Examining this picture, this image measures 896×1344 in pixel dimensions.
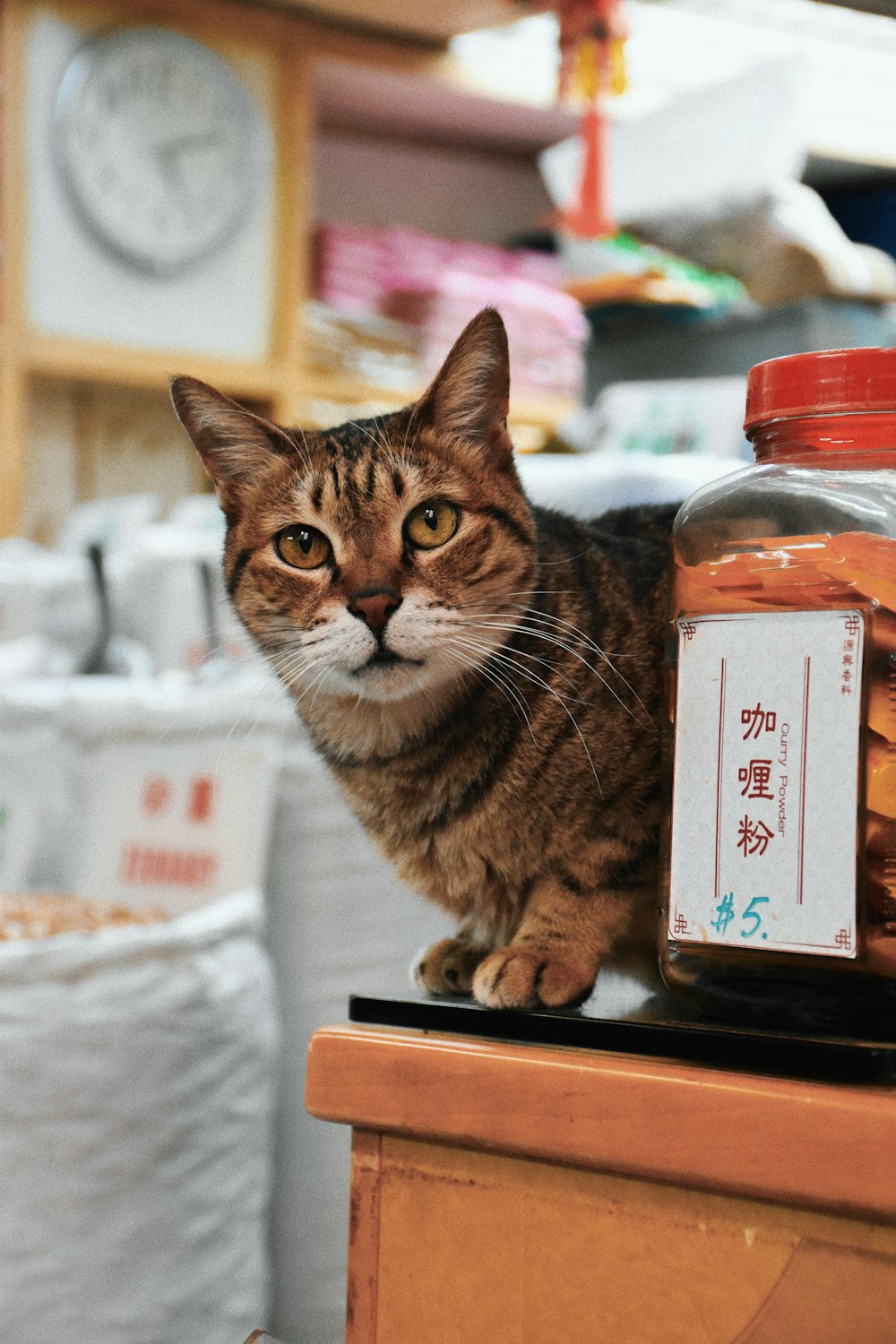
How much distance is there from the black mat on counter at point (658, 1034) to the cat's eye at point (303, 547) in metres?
0.22

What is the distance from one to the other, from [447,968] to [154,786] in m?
0.80

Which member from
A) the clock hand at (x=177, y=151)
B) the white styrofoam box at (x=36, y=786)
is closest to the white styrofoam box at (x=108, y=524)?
the white styrofoam box at (x=36, y=786)

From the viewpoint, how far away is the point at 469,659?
0.61 m

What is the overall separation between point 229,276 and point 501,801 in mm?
1921

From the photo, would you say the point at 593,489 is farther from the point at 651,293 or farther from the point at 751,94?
the point at 751,94

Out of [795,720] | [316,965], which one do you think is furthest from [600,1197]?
[316,965]

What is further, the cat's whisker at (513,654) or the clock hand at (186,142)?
the clock hand at (186,142)

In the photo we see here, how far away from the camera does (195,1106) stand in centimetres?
110

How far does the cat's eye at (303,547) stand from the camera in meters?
0.64

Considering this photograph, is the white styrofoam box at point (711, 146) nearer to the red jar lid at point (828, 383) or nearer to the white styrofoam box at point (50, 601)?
the white styrofoam box at point (50, 601)

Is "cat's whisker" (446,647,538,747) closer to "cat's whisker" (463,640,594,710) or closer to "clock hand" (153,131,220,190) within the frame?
"cat's whisker" (463,640,594,710)

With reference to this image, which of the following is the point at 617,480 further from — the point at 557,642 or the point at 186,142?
the point at 186,142

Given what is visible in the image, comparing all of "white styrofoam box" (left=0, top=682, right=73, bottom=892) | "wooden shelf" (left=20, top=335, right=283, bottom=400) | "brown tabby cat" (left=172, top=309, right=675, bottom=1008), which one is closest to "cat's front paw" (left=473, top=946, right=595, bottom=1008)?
"brown tabby cat" (left=172, top=309, right=675, bottom=1008)

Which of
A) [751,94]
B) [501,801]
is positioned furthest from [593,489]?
[751,94]
